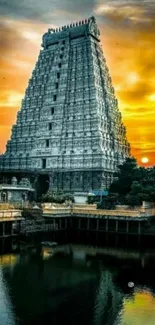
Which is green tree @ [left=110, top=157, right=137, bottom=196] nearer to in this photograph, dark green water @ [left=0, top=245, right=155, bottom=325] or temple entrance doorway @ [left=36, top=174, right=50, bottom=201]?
temple entrance doorway @ [left=36, top=174, right=50, bottom=201]

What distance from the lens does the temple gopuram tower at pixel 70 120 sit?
83562mm

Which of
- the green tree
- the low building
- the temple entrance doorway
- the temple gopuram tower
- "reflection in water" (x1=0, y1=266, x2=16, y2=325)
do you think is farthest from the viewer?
the temple entrance doorway

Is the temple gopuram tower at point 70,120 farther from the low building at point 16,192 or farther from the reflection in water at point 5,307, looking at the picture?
the reflection in water at point 5,307

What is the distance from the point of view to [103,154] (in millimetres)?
81938

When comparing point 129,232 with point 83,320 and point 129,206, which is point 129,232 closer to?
point 129,206

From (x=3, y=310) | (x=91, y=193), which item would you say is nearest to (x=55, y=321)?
(x=3, y=310)

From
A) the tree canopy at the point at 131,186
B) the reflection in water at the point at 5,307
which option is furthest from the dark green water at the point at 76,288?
the tree canopy at the point at 131,186

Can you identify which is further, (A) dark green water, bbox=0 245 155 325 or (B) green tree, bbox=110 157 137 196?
(B) green tree, bbox=110 157 137 196

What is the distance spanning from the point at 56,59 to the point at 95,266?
203ft

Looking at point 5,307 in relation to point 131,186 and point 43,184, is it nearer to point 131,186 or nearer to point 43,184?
point 131,186

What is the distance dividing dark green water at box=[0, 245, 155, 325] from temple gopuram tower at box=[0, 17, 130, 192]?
121 ft

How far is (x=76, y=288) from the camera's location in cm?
3281

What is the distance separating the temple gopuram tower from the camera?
83.6 meters

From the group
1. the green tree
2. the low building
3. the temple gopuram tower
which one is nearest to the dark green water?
the low building
